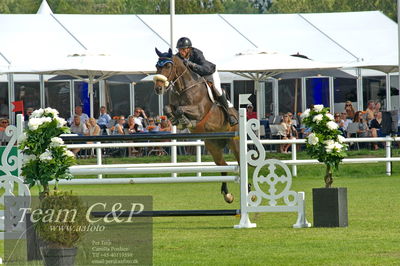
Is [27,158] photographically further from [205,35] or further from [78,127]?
[205,35]

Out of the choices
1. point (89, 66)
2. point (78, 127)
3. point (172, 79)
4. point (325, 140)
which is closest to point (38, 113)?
point (325, 140)

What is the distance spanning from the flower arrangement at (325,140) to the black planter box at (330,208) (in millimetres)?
281

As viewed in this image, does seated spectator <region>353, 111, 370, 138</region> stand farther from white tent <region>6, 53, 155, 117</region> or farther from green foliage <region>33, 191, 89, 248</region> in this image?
green foliage <region>33, 191, 89, 248</region>

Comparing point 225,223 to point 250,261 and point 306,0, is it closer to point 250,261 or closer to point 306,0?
point 250,261

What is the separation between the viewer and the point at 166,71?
565 inches

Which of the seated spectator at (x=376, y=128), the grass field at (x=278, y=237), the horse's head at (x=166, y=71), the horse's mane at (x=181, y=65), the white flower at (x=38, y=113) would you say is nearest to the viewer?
the grass field at (x=278, y=237)

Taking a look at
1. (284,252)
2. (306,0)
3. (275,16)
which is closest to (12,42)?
(275,16)

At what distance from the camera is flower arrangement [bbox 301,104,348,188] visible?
1181 cm

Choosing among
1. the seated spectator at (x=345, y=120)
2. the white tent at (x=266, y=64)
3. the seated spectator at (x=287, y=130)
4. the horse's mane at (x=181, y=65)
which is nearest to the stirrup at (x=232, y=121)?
the horse's mane at (x=181, y=65)

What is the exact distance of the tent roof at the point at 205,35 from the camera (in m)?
34.6

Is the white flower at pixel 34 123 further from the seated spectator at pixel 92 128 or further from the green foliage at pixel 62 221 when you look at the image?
the seated spectator at pixel 92 128

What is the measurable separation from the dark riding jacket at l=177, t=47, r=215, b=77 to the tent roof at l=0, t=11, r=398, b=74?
61.2 ft

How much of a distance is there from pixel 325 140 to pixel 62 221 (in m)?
4.90

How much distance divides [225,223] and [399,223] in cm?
211
